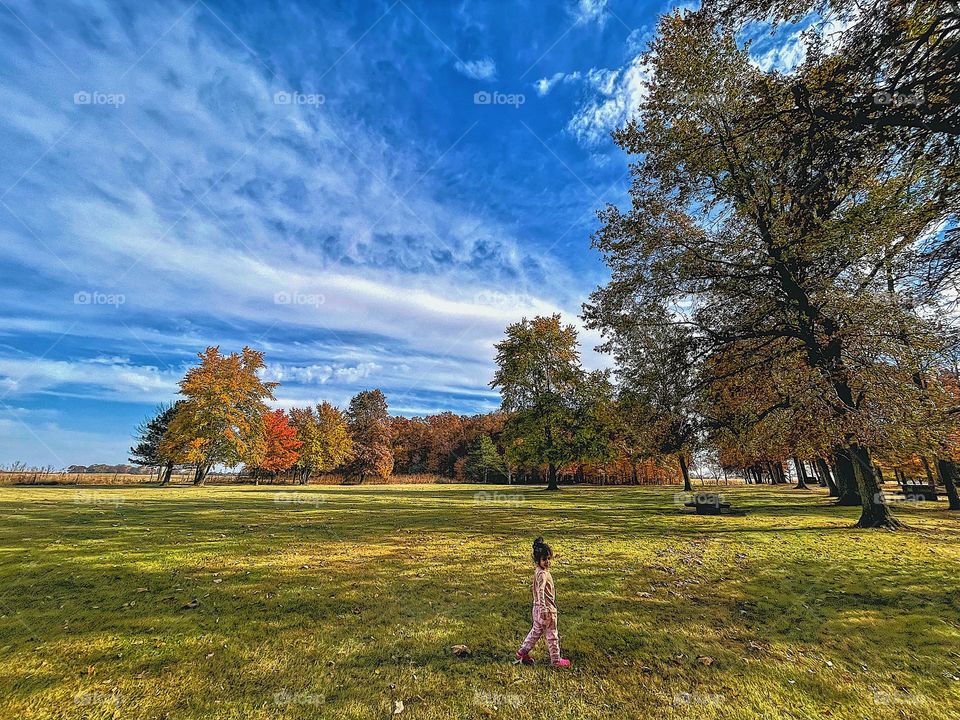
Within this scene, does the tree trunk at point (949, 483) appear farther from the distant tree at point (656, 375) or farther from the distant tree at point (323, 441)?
the distant tree at point (323, 441)

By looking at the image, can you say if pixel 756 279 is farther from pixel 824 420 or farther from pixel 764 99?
pixel 764 99

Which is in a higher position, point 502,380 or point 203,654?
point 502,380

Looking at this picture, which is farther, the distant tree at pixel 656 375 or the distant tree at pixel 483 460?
the distant tree at pixel 483 460

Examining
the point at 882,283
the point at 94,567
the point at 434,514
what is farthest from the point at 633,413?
the point at 94,567

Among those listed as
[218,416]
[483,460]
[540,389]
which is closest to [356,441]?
[483,460]

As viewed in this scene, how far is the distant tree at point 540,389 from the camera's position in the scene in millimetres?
36156

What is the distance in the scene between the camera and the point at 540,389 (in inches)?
1484

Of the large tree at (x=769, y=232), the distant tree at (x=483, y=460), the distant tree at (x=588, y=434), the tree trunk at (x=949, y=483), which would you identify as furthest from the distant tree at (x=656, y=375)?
the distant tree at (x=483, y=460)

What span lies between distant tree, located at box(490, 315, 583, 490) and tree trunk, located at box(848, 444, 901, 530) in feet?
72.1

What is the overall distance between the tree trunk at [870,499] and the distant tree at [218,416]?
47629 mm

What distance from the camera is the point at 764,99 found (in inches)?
304

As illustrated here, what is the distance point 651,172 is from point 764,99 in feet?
21.5

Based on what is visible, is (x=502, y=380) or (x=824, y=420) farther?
(x=502, y=380)

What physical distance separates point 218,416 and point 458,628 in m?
45.1
